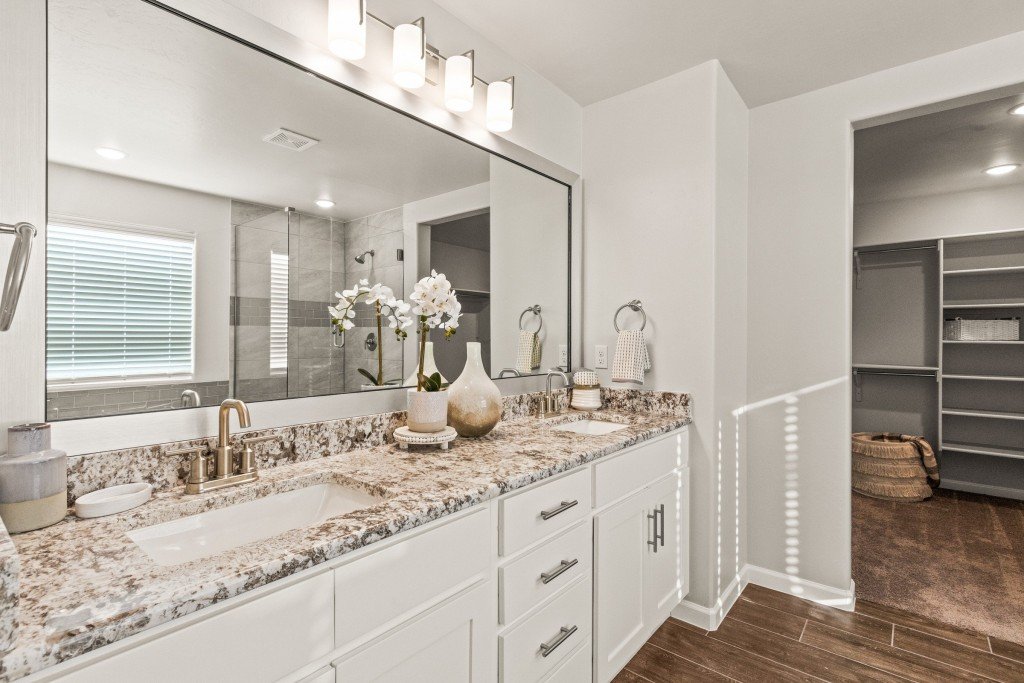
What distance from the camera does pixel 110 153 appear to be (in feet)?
3.72

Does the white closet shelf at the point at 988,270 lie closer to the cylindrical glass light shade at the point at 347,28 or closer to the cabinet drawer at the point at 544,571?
the cabinet drawer at the point at 544,571

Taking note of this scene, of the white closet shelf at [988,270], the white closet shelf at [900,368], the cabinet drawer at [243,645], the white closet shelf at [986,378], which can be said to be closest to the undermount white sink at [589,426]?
the cabinet drawer at [243,645]

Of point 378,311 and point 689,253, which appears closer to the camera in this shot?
point 378,311

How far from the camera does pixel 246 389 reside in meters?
1.35

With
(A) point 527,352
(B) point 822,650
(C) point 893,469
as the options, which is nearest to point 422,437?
(A) point 527,352

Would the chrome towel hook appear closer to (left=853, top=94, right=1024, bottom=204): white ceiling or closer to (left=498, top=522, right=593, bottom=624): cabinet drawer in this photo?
(left=498, top=522, right=593, bottom=624): cabinet drawer

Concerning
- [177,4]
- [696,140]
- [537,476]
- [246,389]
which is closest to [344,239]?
[246,389]

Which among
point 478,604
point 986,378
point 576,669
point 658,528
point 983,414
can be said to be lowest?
point 576,669

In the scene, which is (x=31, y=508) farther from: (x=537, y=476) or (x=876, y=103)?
(x=876, y=103)

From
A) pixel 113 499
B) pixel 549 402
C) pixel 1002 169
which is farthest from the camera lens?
pixel 1002 169

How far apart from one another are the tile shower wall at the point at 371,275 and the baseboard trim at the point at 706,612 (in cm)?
164

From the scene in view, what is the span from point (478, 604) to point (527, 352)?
1.32m

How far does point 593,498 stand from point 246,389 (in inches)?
41.8

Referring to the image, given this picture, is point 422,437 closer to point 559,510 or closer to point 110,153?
point 559,510
